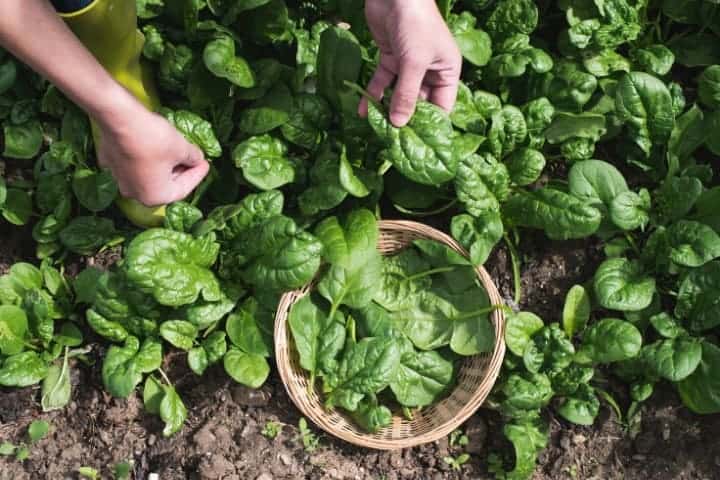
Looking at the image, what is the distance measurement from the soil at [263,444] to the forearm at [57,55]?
91 cm

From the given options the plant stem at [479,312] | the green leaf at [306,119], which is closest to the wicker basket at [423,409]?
the plant stem at [479,312]

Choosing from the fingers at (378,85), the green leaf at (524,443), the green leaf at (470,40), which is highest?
the fingers at (378,85)

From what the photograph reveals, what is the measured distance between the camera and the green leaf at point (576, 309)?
6.84 ft

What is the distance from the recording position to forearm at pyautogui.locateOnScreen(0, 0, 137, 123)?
134cm

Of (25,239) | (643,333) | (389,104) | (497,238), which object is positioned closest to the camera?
(389,104)

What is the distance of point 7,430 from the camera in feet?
6.98

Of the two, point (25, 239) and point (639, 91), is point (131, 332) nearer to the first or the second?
point (25, 239)

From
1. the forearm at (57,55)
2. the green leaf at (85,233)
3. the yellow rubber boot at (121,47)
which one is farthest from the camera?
the green leaf at (85,233)

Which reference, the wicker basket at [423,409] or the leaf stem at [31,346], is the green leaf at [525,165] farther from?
the leaf stem at [31,346]

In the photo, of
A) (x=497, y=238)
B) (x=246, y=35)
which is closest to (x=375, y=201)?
(x=497, y=238)

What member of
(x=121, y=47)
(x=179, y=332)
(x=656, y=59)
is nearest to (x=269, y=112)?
(x=121, y=47)

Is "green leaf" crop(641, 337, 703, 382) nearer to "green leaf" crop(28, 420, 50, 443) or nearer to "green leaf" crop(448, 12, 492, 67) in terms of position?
"green leaf" crop(448, 12, 492, 67)

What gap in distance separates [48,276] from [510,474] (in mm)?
1433

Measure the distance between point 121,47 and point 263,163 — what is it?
51 cm
